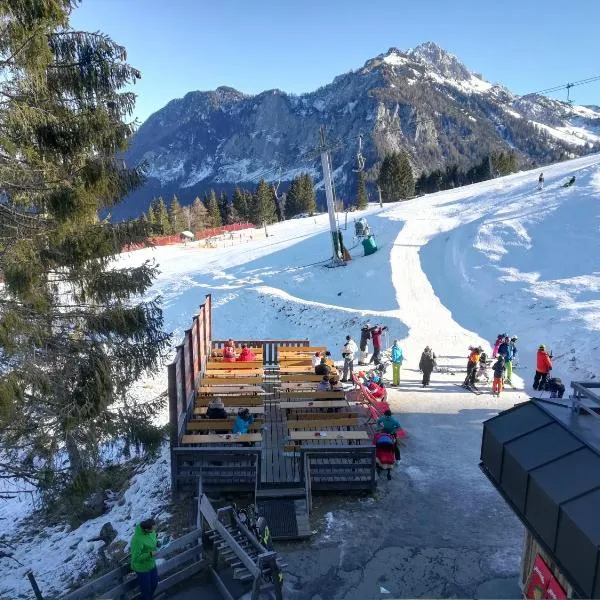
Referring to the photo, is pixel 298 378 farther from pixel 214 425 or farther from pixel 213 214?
pixel 213 214

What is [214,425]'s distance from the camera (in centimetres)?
1192

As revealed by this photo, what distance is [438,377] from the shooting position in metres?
17.6

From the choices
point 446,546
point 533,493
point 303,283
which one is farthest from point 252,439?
point 303,283

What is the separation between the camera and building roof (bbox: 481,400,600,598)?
488 centimetres

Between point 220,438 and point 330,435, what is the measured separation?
242 centimetres

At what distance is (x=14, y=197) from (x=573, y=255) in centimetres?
2600

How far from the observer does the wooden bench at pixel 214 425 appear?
1179 centimetres

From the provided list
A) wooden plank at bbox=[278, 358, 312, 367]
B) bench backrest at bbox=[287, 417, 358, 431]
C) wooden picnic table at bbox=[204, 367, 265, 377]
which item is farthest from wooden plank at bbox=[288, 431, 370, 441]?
wooden plank at bbox=[278, 358, 312, 367]

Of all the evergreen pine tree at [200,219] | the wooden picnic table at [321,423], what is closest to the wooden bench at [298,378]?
the wooden picnic table at [321,423]

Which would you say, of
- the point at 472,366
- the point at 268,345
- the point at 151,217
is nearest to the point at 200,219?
the point at 151,217

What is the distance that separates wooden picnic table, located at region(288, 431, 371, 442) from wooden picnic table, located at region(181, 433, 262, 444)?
2.83 ft

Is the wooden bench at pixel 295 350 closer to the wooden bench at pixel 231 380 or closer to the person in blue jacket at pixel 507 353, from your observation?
the wooden bench at pixel 231 380

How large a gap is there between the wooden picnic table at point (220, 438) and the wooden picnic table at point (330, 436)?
86 cm

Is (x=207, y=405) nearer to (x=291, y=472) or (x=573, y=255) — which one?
(x=291, y=472)
